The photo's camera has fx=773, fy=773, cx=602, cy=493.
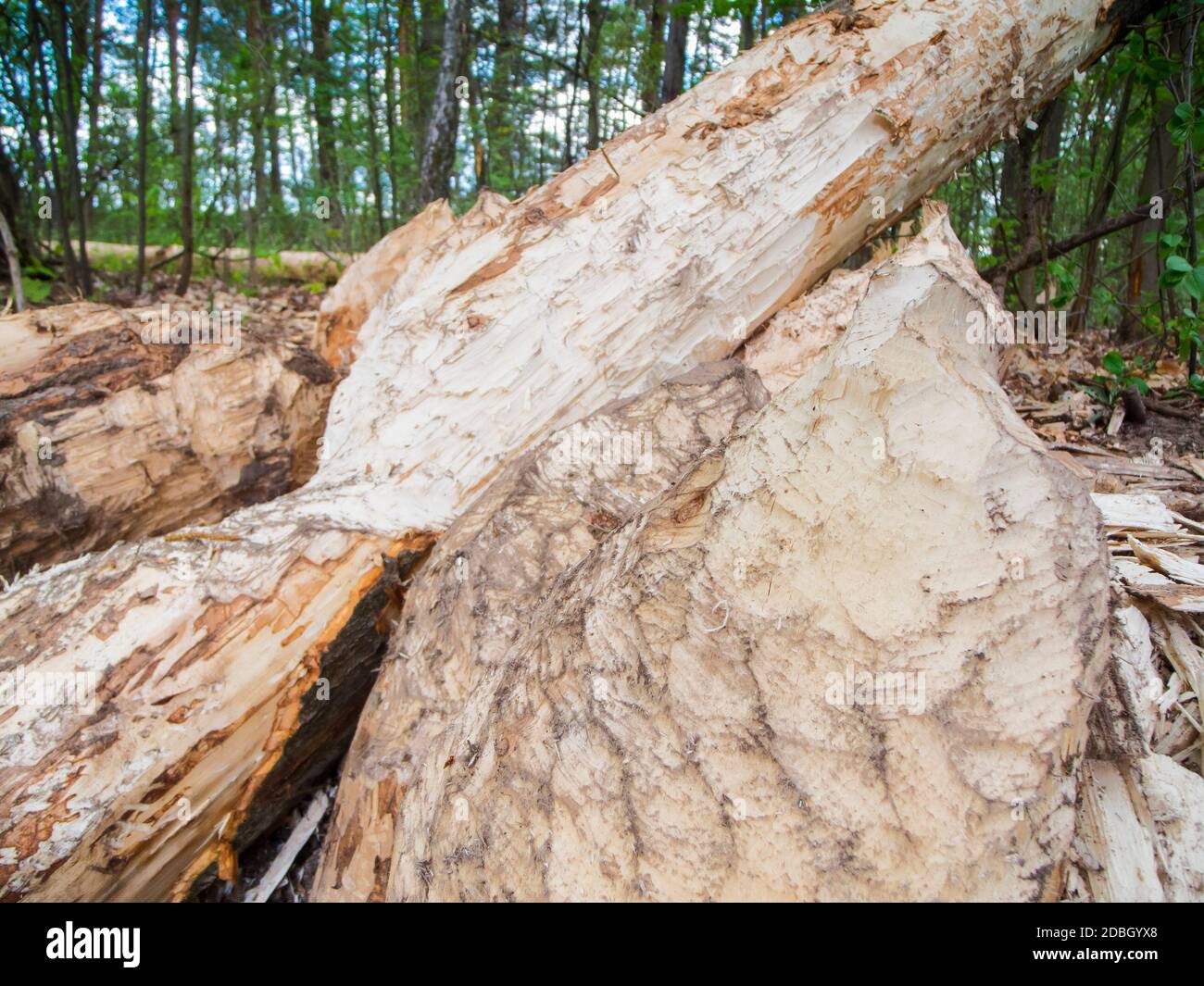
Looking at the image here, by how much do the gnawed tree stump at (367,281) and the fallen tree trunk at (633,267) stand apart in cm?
129

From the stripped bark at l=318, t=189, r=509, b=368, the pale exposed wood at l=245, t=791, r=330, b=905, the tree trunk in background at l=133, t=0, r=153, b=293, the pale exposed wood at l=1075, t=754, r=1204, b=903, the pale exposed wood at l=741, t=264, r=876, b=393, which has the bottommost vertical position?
the pale exposed wood at l=245, t=791, r=330, b=905

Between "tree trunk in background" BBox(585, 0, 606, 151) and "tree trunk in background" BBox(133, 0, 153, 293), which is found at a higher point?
"tree trunk in background" BBox(585, 0, 606, 151)

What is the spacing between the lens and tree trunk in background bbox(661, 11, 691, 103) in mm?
6281

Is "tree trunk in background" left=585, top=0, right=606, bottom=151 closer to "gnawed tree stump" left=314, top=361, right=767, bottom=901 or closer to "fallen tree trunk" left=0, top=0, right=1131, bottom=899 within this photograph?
"fallen tree trunk" left=0, top=0, right=1131, bottom=899

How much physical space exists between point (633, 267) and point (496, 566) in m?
1.22

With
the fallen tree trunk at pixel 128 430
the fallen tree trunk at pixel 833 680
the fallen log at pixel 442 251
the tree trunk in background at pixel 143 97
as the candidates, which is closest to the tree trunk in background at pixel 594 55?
the tree trunk in background at pixel 143 97

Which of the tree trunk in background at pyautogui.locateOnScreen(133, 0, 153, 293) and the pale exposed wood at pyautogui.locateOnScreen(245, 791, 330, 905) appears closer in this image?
the pale exposed wood at pyautogui.locateOnScreen(245, 791, 330, 905)

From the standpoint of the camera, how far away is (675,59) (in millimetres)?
6340

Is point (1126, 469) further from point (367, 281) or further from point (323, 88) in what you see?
point (323, 88)

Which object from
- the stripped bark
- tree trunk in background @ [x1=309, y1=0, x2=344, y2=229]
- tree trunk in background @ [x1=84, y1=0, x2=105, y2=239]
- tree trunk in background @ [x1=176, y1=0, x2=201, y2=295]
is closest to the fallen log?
the stripped bark

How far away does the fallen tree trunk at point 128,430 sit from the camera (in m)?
2.67

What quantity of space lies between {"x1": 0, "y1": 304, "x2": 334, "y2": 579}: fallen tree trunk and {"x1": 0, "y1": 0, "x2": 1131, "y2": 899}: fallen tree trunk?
472 mm

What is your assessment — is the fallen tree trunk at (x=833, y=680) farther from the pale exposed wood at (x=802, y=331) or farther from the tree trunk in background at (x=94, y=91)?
the tree trunk in background at (x=94, y=91)
